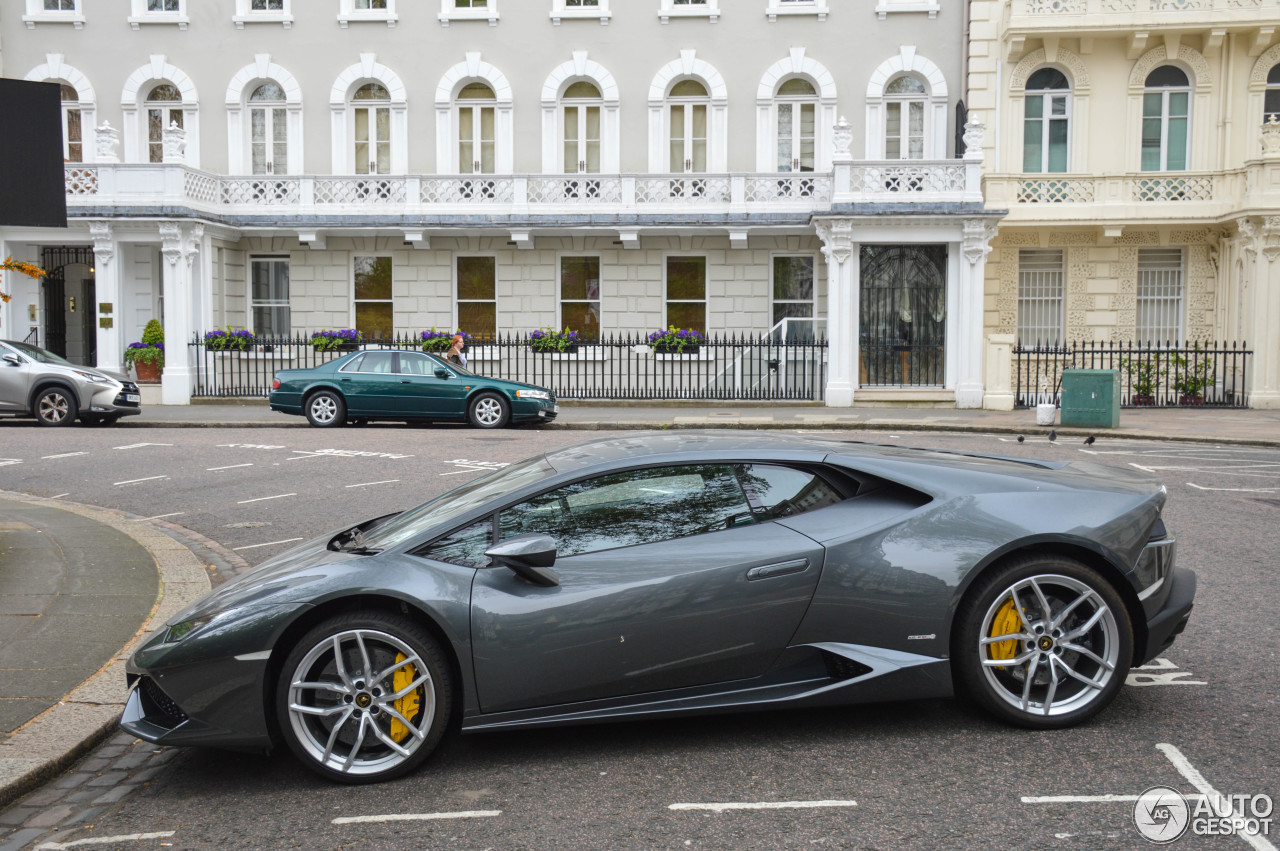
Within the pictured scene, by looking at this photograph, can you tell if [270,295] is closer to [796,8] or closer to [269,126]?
[269,126]

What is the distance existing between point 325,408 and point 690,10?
1411 cm

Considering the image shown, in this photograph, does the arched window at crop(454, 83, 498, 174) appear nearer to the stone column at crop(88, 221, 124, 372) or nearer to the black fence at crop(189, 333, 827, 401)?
the black fence at crop(189, 333, 827, 401)

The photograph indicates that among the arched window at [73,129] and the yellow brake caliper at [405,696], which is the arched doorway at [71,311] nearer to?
the arched window at [73,129]

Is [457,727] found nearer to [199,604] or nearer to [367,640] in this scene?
[367,640]

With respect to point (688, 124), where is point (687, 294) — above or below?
below

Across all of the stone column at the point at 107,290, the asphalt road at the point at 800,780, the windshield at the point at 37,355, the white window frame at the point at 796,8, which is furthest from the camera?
the white window frame at the point at 796,8

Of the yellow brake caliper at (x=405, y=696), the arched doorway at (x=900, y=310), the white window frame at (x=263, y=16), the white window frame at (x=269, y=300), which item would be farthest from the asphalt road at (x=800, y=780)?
the white window frame at (x=263, y=16)

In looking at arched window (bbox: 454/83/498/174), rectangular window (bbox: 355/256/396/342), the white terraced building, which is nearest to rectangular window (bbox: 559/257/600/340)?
the white terraced building

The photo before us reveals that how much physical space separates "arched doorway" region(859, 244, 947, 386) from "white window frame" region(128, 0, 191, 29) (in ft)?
58.9

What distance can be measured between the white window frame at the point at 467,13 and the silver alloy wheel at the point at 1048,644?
1037 inches

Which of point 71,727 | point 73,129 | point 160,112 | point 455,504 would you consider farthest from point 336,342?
point 455,504

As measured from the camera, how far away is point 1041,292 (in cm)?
2714

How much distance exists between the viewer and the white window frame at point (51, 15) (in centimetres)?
2839

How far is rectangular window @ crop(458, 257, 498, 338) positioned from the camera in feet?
94.0
